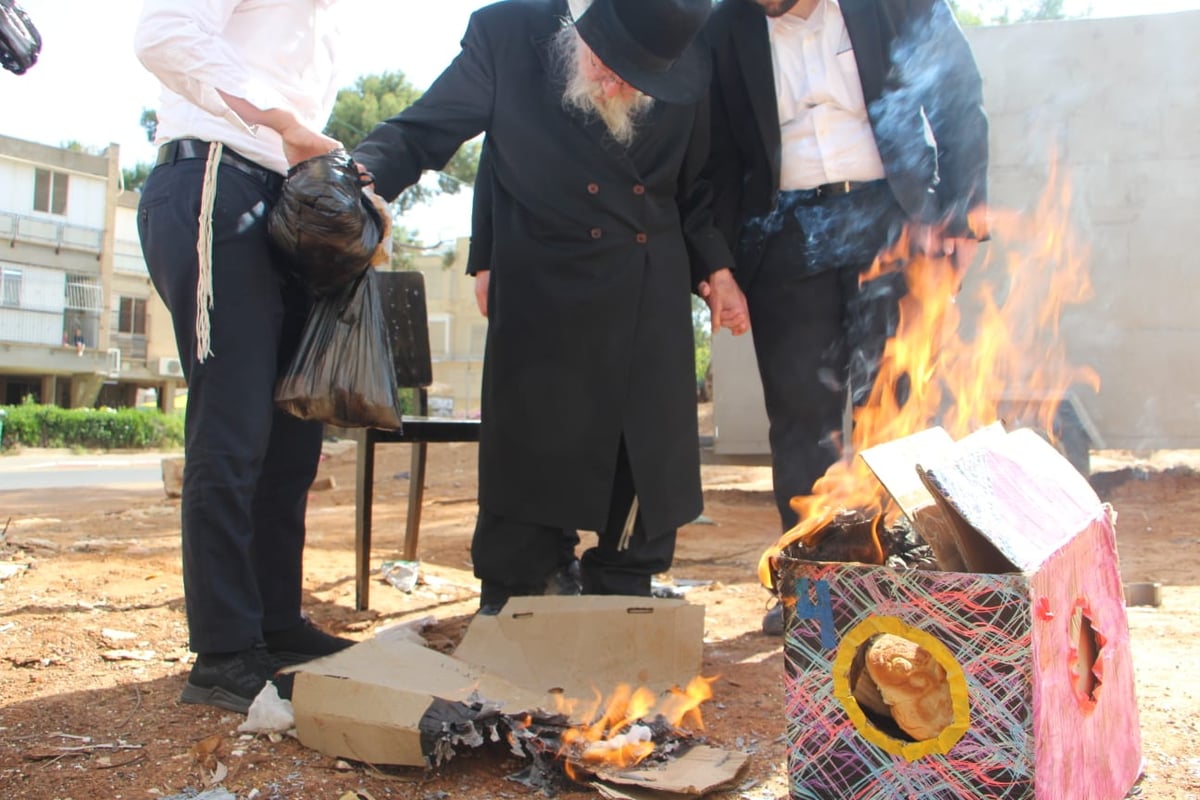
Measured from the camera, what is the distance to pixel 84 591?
12.2 ft

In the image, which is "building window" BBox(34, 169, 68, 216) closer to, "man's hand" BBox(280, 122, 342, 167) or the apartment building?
the apartment building

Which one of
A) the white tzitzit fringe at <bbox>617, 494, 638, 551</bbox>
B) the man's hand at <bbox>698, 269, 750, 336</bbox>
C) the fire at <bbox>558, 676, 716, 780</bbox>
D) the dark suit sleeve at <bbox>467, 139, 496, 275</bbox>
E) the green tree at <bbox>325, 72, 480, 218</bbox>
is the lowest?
the fire at <bbox>558, 676, 716, 780</bbox>

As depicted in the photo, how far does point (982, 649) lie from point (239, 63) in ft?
6.98

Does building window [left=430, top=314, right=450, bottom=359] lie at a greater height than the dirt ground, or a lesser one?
greater

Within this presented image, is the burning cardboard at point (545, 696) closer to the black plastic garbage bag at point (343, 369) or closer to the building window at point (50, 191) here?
the black plastic garbage bag at point (343, 369)

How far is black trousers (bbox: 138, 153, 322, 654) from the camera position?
236 cm

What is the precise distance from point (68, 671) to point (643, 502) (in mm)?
1707

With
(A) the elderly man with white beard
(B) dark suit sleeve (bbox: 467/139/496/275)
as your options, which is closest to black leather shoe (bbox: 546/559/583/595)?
(A) the elderly man with white beard

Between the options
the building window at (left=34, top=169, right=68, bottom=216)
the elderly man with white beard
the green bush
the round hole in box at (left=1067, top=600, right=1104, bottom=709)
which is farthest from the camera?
the building window at (left=34, top=169, right=68, bottom=216)

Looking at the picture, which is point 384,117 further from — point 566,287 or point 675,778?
point 675,778

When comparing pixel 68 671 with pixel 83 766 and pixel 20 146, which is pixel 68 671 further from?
pixel 20 146

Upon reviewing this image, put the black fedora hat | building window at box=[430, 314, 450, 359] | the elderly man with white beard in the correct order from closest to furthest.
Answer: the black fedora hat, the elderly man with white beard, building window at box=[430, 314, 450, 359]

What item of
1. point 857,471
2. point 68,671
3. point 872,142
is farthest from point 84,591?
point 872,142

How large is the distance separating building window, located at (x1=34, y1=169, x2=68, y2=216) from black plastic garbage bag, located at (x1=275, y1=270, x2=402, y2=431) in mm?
36004
